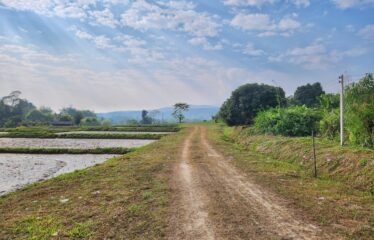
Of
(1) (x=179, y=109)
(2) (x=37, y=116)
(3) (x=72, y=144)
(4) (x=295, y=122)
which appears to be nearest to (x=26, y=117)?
(2) (x=37, y=116)

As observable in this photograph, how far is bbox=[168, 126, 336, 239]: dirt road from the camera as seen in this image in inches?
221

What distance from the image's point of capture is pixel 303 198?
796 centimetres

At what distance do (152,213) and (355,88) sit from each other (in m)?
10.9

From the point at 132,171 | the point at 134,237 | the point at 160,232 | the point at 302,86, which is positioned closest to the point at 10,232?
the point at 134,237

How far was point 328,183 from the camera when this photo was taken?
32.0 feet

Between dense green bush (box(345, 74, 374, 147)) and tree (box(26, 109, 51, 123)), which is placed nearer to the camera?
dense green bush (box(345, 74, 374, 147))

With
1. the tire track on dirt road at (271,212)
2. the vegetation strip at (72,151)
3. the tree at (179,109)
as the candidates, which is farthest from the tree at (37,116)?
the tire track on dirt road at (271,212)

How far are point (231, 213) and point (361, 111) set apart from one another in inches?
334

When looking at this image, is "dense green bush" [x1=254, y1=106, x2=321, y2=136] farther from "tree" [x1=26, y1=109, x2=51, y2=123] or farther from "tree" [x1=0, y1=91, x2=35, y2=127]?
"tree" [x1=26, y1=109, x2=51, y2=123]

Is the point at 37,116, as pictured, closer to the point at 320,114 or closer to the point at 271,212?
the point at 320,114

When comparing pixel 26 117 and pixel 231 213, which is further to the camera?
pixel 26 117

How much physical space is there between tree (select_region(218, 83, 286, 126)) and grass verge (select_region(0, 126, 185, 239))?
35459 mm

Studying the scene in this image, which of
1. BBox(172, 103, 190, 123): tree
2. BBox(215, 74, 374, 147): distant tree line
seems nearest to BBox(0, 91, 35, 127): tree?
BBox(172, 103, 190, 123): tree

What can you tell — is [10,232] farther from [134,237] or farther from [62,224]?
[134,237]
